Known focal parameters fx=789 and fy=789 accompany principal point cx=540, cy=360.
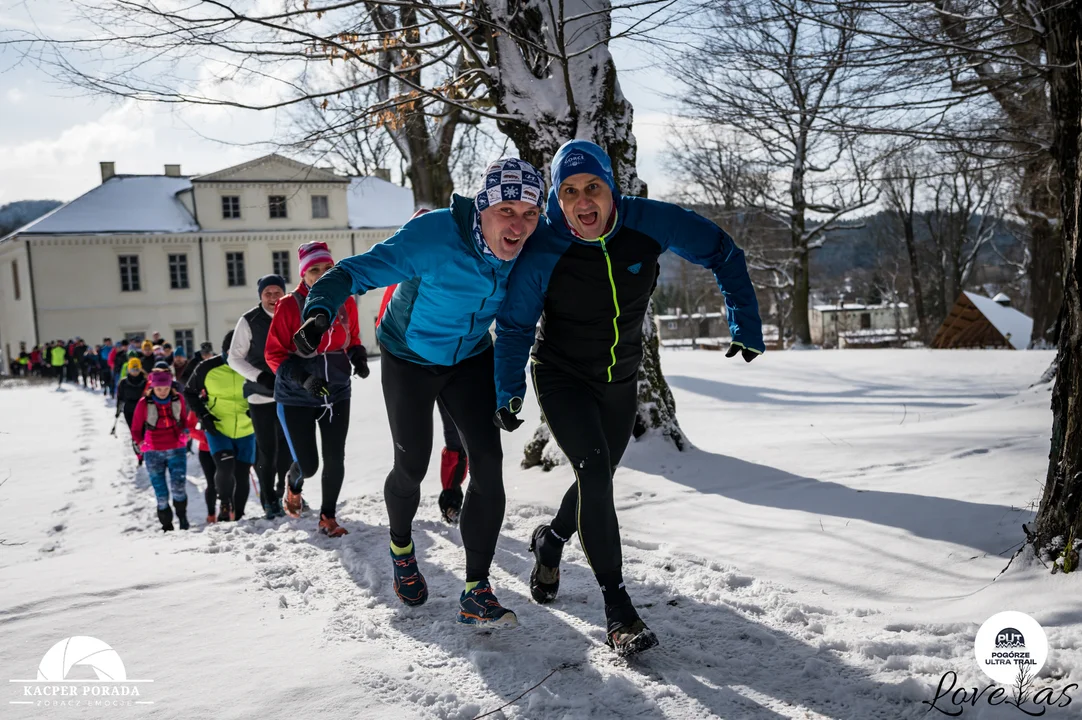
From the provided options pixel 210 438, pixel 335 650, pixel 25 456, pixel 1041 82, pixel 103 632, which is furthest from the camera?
pixel 25 456

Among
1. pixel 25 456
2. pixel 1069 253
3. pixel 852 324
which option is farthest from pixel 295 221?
pixel 852 324

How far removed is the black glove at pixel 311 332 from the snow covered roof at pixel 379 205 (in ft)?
128

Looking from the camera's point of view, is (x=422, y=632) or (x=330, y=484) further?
(x=330, y=484)

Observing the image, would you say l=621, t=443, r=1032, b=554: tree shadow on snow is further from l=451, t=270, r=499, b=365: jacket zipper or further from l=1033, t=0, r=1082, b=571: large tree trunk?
l=451, t=270, r=499, b=365: jacket zipper

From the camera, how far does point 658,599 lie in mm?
3713

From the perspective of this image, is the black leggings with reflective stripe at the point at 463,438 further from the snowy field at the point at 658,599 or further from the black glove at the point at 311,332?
the black glove at the point at 311,332

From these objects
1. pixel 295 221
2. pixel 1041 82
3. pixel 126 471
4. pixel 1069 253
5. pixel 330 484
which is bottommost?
pixel 126 471

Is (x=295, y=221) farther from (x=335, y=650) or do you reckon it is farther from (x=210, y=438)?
(x=335, y=650)

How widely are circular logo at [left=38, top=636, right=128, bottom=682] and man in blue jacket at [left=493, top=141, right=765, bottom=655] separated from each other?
176 centimetres

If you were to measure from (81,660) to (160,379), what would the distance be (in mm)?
5014

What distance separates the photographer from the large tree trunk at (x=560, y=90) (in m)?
6.25

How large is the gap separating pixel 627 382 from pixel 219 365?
5.23 metres

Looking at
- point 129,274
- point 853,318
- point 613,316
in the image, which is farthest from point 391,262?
point 853,318

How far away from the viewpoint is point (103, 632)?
341cm
